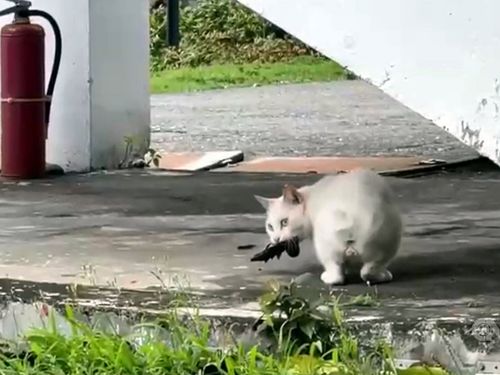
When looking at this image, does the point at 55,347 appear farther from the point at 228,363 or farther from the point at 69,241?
the point at 69,241

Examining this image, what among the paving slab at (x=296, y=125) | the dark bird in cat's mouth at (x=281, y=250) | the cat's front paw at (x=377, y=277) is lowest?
the paving slab at (x=296, y=125)

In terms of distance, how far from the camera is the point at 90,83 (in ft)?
21.6

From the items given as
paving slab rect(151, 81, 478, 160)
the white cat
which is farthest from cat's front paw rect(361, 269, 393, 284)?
paving slab rect(151, 81, 478, 160)

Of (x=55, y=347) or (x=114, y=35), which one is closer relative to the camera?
(x=55, y=347)

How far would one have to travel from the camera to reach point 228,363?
292 cm

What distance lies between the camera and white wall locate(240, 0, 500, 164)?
290cm

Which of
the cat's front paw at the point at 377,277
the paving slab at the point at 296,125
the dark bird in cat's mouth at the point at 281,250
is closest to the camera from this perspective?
the cat's front paw at the point at 377,277

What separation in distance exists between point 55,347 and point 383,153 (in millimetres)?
5711

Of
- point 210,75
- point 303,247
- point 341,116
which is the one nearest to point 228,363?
point 303,247

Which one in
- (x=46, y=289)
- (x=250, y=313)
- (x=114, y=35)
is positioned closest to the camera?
Answer: (x=250, y=313)

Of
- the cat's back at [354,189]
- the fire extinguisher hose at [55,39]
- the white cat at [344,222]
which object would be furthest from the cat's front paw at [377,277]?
the fire extinguisher hose at [55,39]

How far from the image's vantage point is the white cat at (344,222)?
3.57 meters

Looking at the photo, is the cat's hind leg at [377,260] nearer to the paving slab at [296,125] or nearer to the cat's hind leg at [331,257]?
the cat's hind leg at [331,257]

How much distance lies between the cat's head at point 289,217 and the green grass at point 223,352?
0.61 meters
